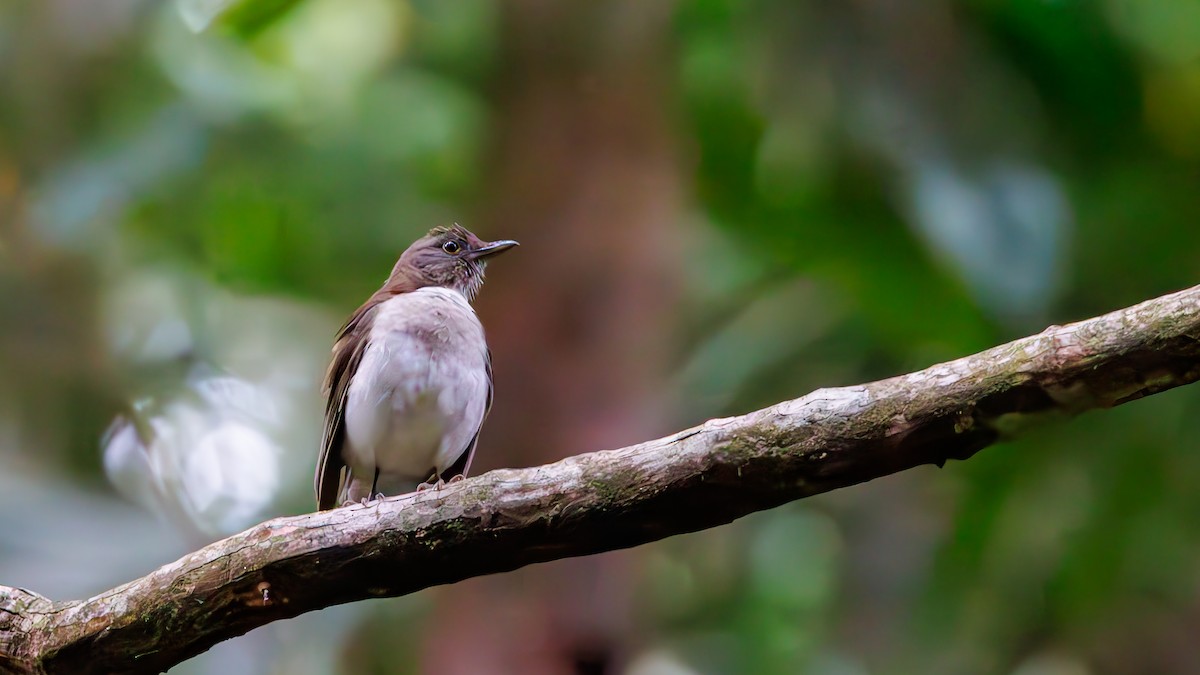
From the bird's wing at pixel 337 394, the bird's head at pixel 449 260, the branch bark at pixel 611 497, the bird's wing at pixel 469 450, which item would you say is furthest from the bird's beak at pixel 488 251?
the branch bark at pixel 611 497

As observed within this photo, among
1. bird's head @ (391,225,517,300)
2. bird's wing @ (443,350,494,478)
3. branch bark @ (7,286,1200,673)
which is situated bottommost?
branch bark @ (7,286,1200,673)

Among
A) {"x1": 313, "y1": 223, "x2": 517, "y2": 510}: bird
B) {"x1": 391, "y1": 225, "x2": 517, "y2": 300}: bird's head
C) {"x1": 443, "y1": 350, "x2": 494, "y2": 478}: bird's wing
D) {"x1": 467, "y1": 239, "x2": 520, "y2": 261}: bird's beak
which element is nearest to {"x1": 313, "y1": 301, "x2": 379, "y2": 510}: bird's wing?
{"x1": 313, "y1": 223, "x2": 517, "y2": 510}: bird

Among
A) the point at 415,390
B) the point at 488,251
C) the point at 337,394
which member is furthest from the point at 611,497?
the point at 488,251

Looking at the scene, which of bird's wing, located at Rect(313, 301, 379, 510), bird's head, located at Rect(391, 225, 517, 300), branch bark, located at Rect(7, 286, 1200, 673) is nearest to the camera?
branch bark, located at Rect(7, 286, 1200, 673)

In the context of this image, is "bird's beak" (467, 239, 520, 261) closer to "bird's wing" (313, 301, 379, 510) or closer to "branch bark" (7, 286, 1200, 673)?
"bird's wing" (313, 301, 379, 510)

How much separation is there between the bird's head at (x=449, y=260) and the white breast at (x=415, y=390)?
771mm

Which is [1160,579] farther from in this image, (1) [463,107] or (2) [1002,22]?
(1) [463,107]

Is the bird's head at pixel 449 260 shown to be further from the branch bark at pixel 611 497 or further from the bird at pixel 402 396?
the branch bark at pixel 611 497

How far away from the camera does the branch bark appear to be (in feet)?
9.58

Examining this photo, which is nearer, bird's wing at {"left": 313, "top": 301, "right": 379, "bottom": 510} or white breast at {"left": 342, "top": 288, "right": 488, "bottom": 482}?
white breast at {"left": 342, "top": 288, "right": 488, "bottom": 482}

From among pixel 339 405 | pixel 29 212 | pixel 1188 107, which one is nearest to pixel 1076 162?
pixel 1188 107

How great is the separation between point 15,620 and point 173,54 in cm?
669

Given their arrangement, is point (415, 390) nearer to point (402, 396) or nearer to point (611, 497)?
point (402, 396)

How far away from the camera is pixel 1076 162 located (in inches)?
327
